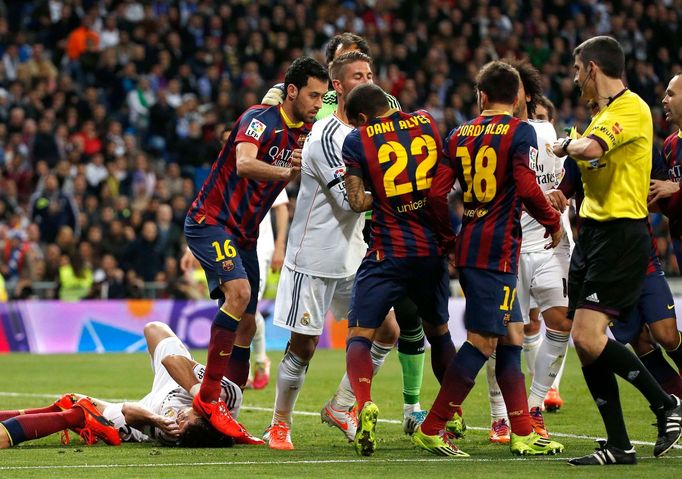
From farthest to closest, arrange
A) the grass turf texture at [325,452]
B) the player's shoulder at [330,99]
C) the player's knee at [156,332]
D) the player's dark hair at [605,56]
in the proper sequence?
the player's shoulder at [330,99], the player's knee at [156,332], the player's dark hair at [605,56], the grass turf texture at [325,452]

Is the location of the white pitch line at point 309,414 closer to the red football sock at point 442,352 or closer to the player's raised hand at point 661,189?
the red football sock at point 442,352

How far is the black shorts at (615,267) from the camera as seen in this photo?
7.03m

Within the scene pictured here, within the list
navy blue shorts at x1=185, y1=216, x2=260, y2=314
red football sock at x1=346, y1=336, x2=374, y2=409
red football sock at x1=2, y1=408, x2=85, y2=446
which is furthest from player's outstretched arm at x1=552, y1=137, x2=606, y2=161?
red football sock at x1=2, y1=408, x2=85, y2=446

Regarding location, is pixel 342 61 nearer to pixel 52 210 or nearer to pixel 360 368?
pixel 360 368

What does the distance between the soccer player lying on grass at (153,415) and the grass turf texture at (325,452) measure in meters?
0.12

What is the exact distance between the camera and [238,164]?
8164 millimetres

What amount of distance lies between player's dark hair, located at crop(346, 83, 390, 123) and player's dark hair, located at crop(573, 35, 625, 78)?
1286 mm

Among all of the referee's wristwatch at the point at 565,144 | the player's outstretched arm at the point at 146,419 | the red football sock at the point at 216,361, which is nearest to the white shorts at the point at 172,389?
the red football sock at the point at 216,361

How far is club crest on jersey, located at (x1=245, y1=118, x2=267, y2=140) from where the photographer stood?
325 inches

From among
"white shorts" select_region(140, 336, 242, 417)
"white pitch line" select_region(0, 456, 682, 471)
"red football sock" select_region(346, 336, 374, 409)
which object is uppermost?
"red football sock" select_region(346, 336, 374, 409)

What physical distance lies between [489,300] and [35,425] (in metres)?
3.06

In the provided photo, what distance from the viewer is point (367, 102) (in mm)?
7562

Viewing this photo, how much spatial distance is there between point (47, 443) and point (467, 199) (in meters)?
3.39

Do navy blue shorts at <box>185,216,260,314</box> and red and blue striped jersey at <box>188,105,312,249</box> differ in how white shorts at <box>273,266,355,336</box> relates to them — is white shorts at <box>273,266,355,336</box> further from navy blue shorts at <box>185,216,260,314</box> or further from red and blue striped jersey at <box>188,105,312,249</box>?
red and blue striped jersey at <box>188,105,312,249</box>
